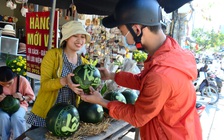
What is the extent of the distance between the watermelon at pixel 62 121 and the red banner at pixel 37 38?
1.34 meters

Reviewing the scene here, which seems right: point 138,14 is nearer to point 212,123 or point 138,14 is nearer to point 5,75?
point 5,75

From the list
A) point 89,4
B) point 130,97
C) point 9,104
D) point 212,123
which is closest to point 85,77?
point 130,97

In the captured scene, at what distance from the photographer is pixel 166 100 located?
1.44 meters

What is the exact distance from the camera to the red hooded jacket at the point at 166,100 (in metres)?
1.39

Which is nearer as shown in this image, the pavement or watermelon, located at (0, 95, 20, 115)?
watermelon, located at (0, 95, 20, 115)

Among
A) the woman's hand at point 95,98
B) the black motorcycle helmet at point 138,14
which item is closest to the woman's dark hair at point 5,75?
the woman's hand at point 95,98

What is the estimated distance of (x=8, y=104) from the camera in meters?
2.92

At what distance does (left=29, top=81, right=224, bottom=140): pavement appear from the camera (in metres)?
5.03

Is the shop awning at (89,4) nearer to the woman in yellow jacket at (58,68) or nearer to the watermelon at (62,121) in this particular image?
the woman in yellow jacket at (58,68)

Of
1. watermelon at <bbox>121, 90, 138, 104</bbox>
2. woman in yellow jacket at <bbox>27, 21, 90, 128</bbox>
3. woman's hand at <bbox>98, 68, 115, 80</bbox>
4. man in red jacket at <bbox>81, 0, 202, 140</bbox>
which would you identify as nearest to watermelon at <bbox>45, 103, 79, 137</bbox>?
woman in yellow jacket at <bbox>27, 21, 90, 128</bbox>

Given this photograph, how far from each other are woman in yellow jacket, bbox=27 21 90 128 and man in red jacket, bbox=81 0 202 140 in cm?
72

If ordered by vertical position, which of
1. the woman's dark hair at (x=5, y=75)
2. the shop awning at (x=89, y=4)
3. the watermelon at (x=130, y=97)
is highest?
the shop awning at (x=89, y=4)

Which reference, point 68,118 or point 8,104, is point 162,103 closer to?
point 68,118

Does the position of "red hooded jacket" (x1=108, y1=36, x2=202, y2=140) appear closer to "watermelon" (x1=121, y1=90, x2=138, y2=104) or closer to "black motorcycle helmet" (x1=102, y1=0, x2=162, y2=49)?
"black motorcycle helmet" (x1=102, y1=0, x2=162, y2=49)
